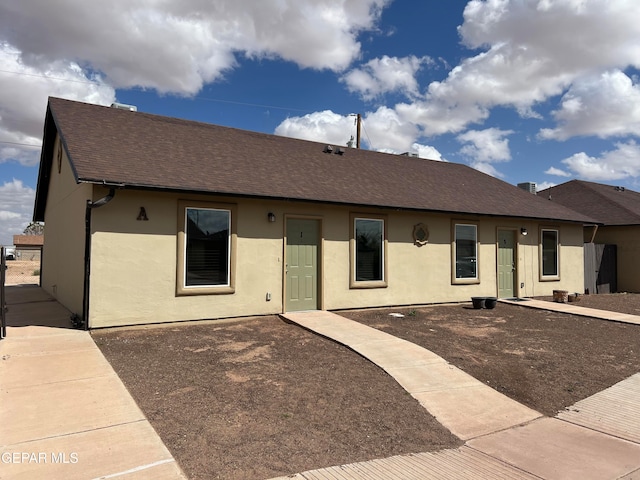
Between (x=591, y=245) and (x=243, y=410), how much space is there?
17.9 m

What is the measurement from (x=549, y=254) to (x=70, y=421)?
16.0 meters

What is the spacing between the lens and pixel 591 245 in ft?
58.0

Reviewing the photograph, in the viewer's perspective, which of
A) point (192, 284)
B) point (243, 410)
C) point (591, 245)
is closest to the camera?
point (243, 410)

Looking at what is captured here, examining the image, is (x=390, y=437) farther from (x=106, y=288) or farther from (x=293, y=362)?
(x=106, y=288)

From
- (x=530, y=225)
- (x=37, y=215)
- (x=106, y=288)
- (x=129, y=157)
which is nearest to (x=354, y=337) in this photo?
(x=106, y=288)

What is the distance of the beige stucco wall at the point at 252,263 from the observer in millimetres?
8438

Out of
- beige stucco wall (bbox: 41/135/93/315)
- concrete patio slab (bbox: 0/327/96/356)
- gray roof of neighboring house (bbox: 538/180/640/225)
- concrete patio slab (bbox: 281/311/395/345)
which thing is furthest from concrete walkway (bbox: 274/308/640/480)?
gray roof of neighboring house (bbox: 538/180/640/225)

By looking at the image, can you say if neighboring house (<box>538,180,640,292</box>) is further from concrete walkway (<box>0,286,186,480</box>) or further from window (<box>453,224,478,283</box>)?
concrete walkway (<box>0,286,186,480</box>)

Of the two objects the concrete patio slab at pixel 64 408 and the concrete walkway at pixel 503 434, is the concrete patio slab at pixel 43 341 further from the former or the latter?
the concrete walkway at pixel 503 434

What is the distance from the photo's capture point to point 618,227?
19250 mm

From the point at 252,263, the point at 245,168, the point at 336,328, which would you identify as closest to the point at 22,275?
the point at 245,168

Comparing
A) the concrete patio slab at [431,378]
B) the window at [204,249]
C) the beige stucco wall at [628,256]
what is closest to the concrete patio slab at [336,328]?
the concrete patio slab at [431,378]

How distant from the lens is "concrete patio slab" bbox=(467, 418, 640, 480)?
148 inches

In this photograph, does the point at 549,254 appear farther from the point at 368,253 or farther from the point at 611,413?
the point at 611,413
